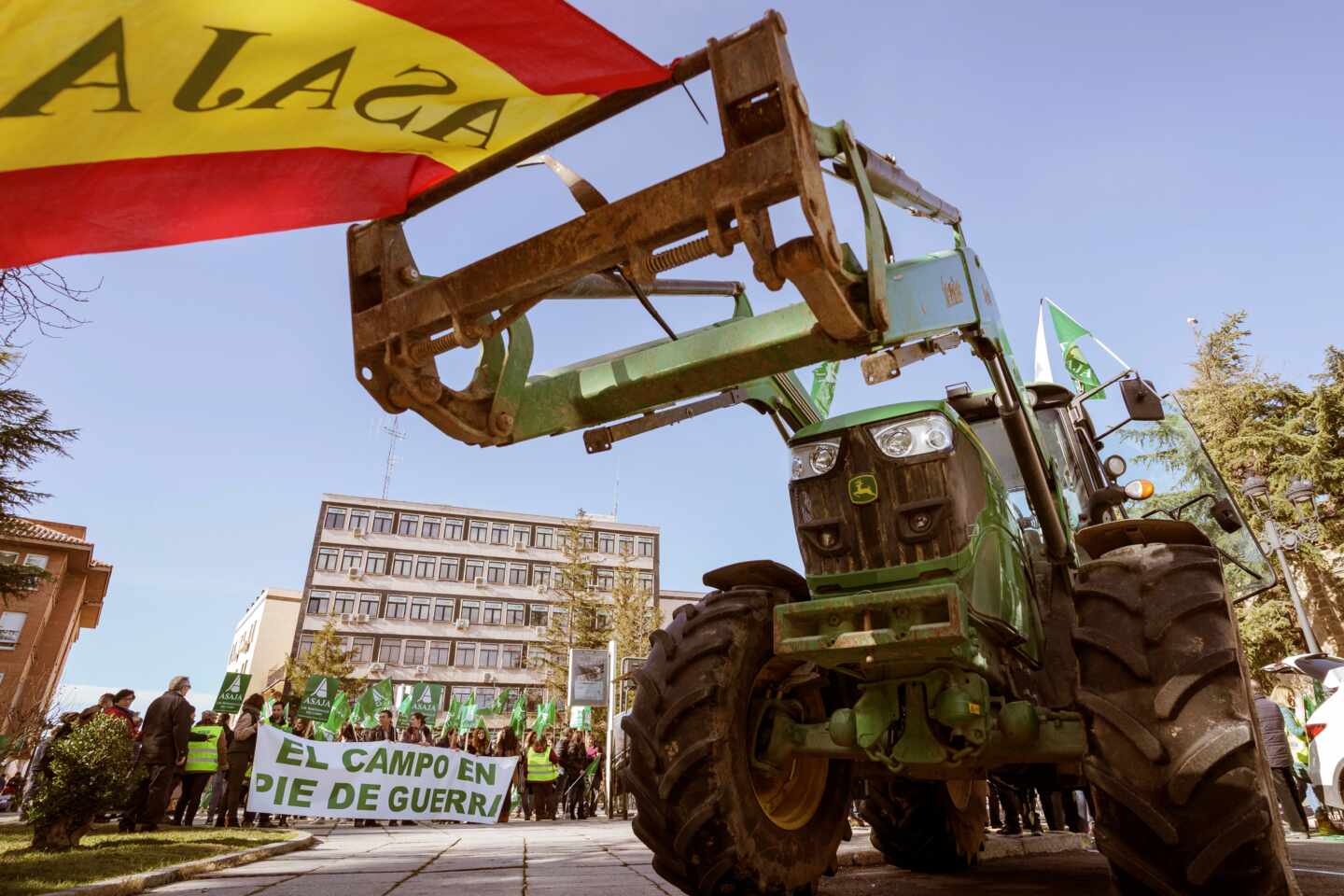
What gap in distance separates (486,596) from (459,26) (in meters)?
63.7

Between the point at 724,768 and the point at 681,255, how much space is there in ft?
7.13

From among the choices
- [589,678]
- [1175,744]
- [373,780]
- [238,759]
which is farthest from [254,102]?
[589,678]

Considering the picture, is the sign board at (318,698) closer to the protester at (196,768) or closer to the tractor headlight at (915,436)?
the protester at (196,768)

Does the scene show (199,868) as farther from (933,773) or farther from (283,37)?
(283,37)

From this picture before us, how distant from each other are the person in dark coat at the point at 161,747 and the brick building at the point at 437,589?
155 ft

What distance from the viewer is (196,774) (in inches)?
453

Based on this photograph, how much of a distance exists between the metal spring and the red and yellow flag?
0.59 m

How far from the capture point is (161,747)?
33.6 ft

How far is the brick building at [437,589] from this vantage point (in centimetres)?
5909

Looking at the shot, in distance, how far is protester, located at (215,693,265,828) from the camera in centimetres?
1193

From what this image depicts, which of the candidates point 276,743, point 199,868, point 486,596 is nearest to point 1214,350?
point 276,743

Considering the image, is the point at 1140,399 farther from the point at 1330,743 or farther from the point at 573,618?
the point at 573,618

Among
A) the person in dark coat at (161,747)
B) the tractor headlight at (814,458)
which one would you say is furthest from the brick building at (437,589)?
the tractor headlight at (814,458)

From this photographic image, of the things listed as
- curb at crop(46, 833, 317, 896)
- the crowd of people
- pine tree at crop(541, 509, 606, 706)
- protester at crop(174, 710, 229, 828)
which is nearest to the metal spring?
curb at crop(46, 833, 317, 896)
